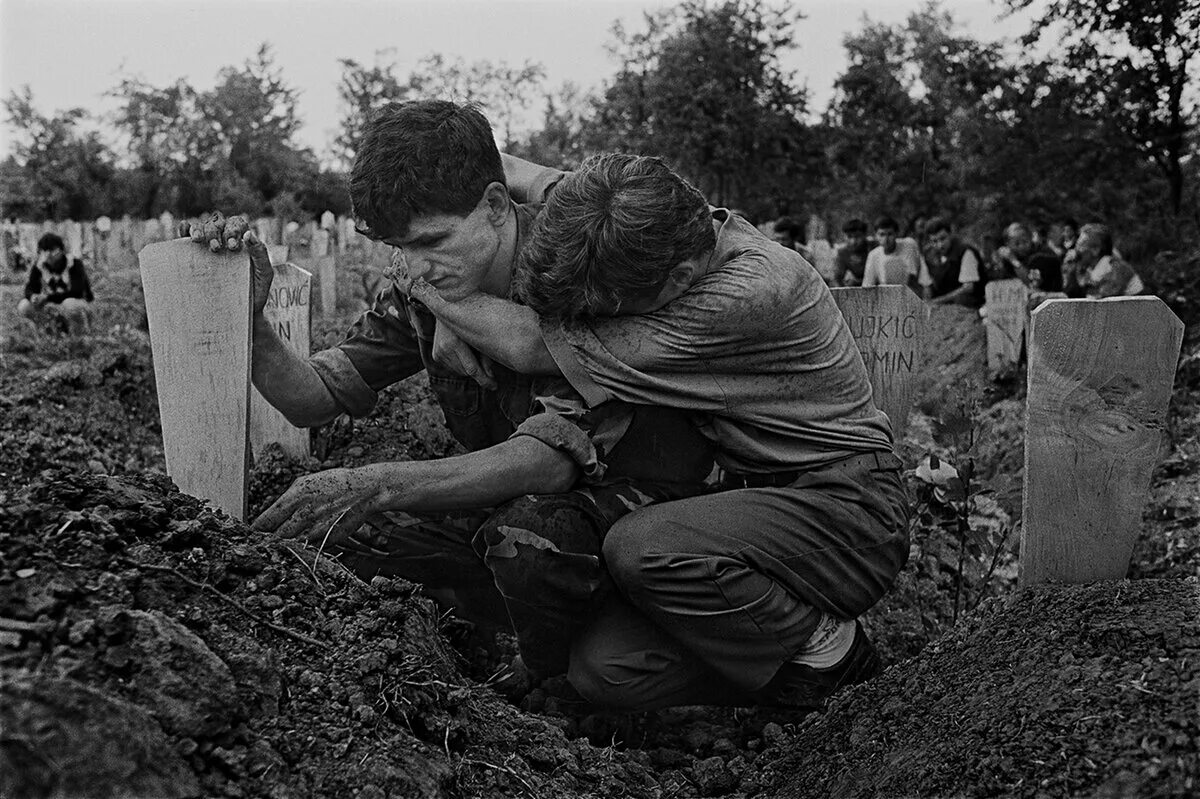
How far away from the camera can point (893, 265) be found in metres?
10.4

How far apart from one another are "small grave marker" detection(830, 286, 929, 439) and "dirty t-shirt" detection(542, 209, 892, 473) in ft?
3.56

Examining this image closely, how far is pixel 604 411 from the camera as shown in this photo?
2838mm

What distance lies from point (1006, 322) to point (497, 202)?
6.17 meters

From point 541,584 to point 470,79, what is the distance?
39.9 metres

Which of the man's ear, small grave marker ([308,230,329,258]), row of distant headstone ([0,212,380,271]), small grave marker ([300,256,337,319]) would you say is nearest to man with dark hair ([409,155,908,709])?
the man's ear

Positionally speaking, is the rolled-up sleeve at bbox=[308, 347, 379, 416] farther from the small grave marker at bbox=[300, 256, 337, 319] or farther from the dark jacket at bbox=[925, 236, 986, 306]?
the dark jacket at bbox=[925, 236, 986, 306]

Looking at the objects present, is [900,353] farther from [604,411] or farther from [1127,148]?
[1127,148]

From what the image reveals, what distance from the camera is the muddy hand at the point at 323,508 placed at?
8.55ft

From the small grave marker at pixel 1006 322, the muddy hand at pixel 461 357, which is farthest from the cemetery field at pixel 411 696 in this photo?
the small grave marker at pixel 1006 322

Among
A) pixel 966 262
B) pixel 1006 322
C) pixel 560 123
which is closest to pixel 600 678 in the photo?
pixel 1006 322

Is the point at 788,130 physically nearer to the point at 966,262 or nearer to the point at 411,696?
the point at 966,262

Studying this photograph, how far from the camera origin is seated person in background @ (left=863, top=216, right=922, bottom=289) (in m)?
10.3

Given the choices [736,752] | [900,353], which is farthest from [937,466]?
[736,752]

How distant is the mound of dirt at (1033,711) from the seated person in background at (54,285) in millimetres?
9169
